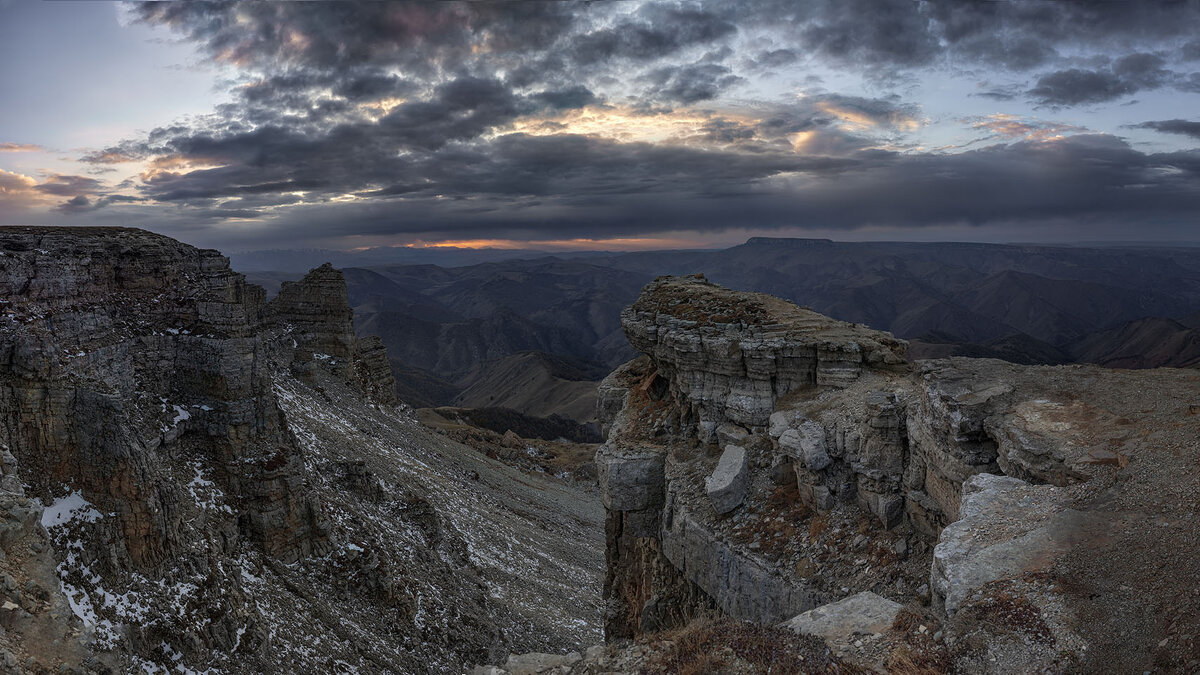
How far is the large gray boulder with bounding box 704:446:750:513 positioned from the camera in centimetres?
1822

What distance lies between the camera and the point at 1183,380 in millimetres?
14133

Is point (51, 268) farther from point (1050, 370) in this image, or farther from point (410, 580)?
point (1050, 370)

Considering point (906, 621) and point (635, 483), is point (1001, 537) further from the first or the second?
point (635, 483)

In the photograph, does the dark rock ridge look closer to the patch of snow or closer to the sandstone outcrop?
the patch of snow

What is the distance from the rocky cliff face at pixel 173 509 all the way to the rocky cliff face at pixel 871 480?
547 inches

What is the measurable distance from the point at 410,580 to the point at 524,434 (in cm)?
11427

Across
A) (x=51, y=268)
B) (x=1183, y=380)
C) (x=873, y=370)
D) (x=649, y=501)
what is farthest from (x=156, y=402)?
(x=1183, y=380)

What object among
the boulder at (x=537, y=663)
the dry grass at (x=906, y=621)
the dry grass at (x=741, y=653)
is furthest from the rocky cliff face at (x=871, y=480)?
the boulder at (x=537, y=663)

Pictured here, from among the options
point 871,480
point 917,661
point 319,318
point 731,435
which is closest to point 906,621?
point 917,661

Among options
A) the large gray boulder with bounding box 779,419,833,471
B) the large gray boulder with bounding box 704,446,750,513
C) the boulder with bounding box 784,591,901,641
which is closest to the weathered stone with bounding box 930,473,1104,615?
the boulder with bounding box 784,591,901,641

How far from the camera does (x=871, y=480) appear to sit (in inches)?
628

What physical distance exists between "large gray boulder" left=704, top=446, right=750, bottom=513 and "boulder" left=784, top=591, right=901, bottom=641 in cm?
680

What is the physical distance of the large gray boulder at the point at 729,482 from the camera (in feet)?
59.8

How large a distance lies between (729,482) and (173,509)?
20.3m
